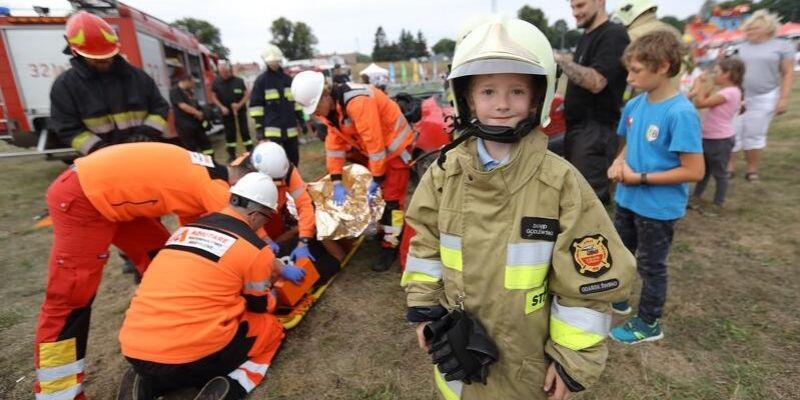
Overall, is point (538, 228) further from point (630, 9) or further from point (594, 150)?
point (630, 9)

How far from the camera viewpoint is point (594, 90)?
2705 mm

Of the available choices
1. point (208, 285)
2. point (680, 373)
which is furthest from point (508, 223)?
point (680, 373)

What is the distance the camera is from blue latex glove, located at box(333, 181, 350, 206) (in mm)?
3703

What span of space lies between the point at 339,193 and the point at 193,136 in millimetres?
4542

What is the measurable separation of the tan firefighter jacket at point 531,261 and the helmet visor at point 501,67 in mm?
197

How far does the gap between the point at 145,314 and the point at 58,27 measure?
7305mm

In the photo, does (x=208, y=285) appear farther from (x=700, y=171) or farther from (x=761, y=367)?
(x=761, y=367)

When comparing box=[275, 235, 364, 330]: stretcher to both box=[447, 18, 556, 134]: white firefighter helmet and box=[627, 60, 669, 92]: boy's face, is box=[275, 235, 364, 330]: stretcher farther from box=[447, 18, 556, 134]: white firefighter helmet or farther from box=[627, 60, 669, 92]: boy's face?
box=[627, 60, 669, 92]: boy's face

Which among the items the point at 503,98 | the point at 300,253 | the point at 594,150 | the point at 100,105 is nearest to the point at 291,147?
the point at 100,105

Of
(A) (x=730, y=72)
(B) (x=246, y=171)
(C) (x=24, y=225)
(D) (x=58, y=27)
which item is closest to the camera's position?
(B) (x=246, y=171)

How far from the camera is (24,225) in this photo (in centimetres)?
527

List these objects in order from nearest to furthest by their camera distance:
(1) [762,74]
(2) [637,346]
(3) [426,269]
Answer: (3) [426,269] < (2) [637,346] < (1) [762,74]

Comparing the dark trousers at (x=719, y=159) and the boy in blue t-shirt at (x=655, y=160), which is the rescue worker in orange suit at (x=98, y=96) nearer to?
the boy in blue t-shirt at (x=655, y=160)

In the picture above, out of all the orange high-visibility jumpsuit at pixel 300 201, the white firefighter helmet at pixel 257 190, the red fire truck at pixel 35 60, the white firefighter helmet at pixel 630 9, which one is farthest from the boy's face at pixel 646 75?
the red fire truck at pixel 35 60
